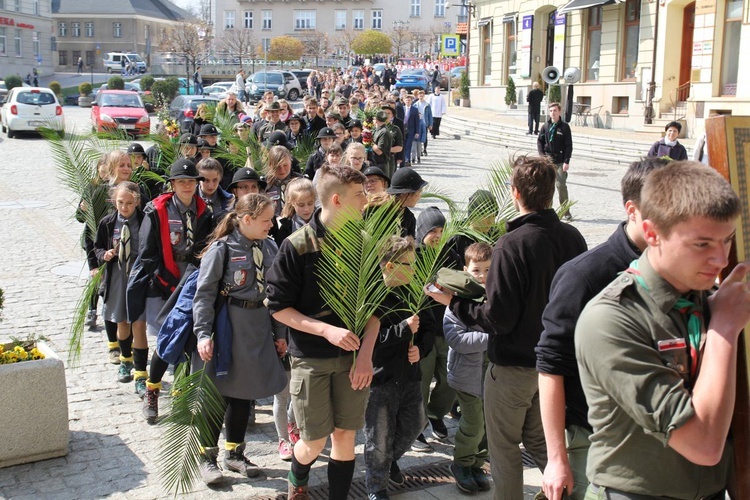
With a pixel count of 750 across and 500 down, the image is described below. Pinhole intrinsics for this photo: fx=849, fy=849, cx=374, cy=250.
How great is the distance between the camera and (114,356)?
7.33 m

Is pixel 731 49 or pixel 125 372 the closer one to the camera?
pixel 125 372

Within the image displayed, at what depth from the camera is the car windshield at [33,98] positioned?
95.4 ft

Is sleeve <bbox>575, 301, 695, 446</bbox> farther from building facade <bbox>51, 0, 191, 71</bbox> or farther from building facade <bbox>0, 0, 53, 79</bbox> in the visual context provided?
building facade <bbox>51, 0, 191, 71</bbox>

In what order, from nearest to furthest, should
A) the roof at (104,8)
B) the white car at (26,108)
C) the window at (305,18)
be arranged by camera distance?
the white car at (26,108) → the roof at (104,8) → the window at (305,18)

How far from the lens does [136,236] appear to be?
673 centimetres

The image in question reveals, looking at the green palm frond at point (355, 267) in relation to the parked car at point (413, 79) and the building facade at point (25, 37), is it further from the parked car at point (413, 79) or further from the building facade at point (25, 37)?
the building facade at point (25, 37)

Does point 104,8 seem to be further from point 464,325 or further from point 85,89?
point 464,325

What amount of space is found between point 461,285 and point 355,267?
0.50 metres

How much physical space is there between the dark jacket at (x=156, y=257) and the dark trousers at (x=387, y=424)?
200 centimetres

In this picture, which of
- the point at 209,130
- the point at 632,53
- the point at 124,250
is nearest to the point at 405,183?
the point at 124,250

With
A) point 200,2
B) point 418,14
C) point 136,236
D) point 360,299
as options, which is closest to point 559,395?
point 360,299

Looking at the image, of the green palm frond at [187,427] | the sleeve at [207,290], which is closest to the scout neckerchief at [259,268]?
the sleeve at [207,290]

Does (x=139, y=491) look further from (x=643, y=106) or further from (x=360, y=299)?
(x=643, y=106)

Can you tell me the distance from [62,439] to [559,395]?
367 centimetres
